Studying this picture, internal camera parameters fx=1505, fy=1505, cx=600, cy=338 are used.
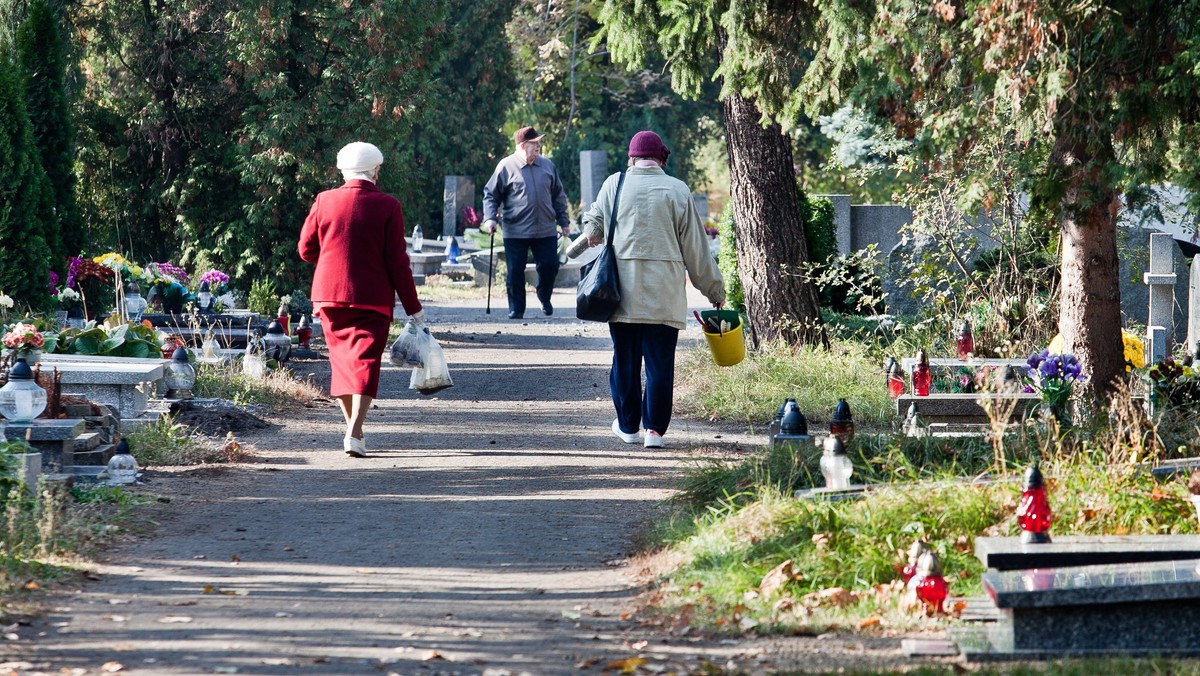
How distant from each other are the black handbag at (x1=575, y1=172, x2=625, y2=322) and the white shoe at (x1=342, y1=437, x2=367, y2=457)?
150 centimetres

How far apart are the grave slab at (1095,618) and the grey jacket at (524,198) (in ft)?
34.1

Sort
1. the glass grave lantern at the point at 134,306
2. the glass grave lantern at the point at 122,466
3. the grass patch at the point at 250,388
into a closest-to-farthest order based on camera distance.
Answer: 1. the glass grave lantern at the point at 122,466
2. the grass patch at the point at 250,388
3. the glass grave lantern at the point at 134,306

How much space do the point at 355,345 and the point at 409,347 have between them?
51cm

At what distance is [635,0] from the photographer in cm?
1111

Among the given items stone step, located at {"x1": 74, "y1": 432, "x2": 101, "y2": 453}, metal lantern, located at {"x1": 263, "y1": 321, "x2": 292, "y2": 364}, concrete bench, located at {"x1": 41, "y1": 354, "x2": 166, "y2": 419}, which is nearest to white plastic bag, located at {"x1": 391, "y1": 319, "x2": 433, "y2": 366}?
concrete bench, located at {"x1": 41, "y1": 354, "x2": 166, "y2": 419}

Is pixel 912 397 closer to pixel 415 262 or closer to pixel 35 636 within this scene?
pixel 35 636

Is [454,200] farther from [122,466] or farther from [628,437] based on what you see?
[122,466]

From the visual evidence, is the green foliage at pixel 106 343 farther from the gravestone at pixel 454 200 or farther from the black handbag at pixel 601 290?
the gravestone at pixel 454 200

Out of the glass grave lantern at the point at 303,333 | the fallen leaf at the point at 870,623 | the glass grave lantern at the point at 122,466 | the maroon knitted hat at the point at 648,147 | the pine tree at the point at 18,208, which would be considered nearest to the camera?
the fallen leaf at the point at 870,623

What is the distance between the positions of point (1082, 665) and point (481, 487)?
161 inches

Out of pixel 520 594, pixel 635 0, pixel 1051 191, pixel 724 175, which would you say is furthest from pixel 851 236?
pixel 724 175

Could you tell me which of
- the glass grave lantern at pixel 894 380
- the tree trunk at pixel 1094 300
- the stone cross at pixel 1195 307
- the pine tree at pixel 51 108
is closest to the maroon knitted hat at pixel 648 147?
the glass grave lantern at pixel 894 380

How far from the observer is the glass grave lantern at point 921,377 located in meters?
9.38

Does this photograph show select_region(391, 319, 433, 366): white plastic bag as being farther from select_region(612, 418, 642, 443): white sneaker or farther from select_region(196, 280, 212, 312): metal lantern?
select_region(196, 280, 212, 312): metal lantern
